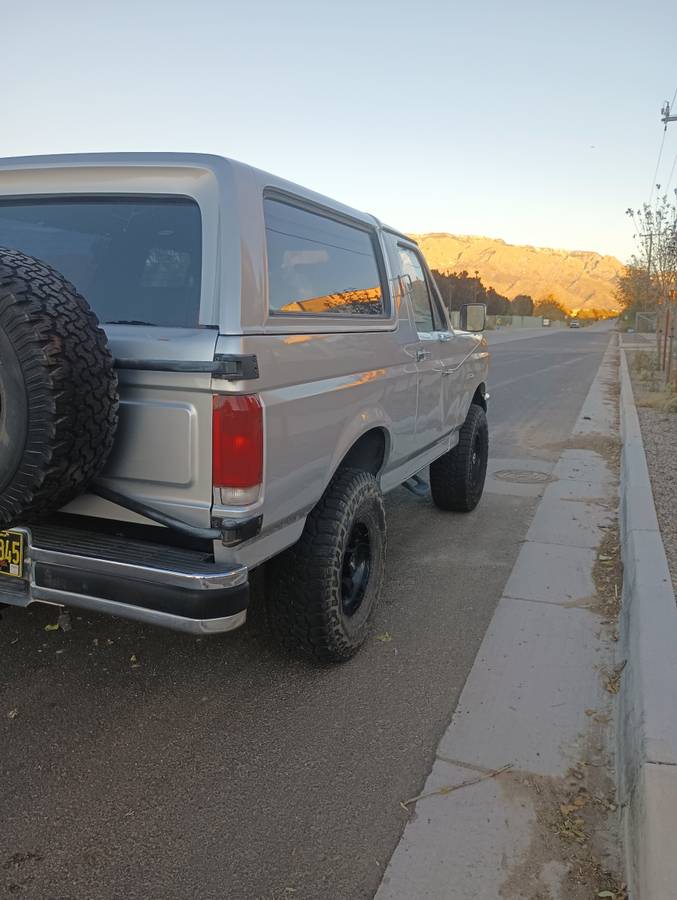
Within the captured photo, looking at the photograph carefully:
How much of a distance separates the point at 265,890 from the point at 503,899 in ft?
2.24

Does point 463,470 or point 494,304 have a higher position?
point 494,304

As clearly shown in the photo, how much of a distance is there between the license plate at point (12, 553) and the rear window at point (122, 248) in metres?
0.87

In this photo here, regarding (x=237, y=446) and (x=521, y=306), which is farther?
(x=521, y=306)

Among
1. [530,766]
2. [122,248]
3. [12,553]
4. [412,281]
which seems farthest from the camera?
[412,281]

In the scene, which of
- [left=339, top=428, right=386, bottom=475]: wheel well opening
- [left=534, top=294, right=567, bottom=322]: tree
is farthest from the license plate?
[left=534, top=294, right=567, bottom=322]: tree

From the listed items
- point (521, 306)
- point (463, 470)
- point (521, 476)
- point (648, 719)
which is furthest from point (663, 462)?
point (521, 306)

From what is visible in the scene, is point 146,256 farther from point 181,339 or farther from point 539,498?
point 539,498

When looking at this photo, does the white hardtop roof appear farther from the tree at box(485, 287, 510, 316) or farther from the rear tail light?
the tree at box(485, 287, 510, 316)

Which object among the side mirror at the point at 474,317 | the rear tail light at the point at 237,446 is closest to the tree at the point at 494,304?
the side mirror at the point at 474,317

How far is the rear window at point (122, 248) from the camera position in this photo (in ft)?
9.25

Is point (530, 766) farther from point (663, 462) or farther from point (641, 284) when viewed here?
point (641, 284)

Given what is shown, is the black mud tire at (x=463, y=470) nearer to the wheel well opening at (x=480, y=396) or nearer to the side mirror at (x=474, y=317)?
the wheel well opening at (x=480, y=396)

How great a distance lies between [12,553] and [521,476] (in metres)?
6.16

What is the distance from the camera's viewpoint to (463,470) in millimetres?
6004
